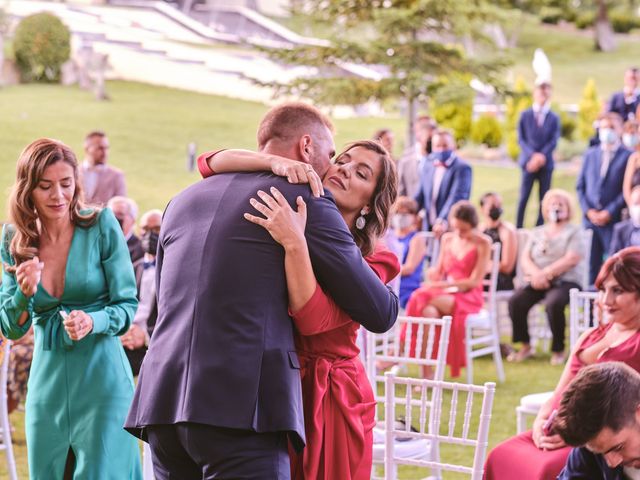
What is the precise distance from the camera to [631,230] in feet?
28.7

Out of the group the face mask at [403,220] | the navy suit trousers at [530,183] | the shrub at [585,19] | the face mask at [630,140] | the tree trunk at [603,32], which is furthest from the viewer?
the shrub at [585,19]

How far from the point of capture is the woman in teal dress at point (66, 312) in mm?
3801

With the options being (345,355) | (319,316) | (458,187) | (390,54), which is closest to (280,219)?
(319,316)

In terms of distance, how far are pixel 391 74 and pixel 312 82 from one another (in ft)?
3.66

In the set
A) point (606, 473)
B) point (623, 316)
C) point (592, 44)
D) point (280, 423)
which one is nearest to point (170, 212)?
point (280, 423)

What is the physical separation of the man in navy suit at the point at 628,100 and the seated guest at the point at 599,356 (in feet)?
25.0

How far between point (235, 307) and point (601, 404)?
A: 1.09 m

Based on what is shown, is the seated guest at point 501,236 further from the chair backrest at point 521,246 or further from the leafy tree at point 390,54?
the leafy tree at point 390,54

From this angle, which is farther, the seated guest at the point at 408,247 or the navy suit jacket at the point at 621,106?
the navy suit jacket at the point at 621,106

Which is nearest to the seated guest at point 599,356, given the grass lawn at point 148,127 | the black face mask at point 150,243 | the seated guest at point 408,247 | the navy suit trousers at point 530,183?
the black face mask at point 150,243

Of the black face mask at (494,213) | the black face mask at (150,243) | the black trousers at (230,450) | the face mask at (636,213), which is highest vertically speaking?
the face mask at (636,213)

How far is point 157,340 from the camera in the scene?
287 centimetres

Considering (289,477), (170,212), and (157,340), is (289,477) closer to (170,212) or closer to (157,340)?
(157,340)

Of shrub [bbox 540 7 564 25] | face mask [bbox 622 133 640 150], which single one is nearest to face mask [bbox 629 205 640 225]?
face mask [bbox 622 133 640 150]
